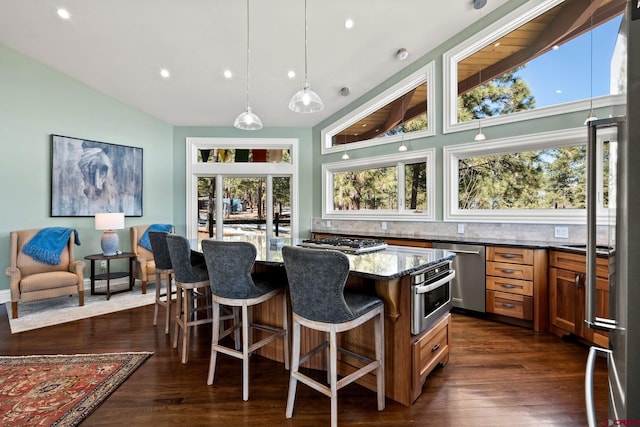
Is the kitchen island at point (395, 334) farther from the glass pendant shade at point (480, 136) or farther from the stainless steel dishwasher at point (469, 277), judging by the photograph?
the glass pendant shade at point (480, 136)

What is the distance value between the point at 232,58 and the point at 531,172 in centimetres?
410

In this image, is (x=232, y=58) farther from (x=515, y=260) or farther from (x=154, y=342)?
(x=515, y=260)

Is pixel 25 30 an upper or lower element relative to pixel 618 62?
upper

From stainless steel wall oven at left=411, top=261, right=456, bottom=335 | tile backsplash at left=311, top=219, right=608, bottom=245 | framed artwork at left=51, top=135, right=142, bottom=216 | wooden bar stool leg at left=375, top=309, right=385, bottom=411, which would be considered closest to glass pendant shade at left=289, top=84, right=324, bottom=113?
stainless steel wall oven at left=411, top=261, right=456, bottom=335

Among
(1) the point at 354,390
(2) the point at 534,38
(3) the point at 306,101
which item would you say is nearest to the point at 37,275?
(3) the point at 306,101

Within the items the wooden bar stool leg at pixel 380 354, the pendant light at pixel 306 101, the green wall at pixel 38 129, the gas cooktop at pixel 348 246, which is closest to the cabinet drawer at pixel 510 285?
the gas cooktop at pixel 348 246

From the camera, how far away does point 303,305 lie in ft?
5.78

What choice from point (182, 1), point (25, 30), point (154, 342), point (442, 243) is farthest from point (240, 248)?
point (25, 30)

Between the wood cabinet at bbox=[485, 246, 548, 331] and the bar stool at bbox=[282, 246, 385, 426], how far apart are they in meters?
2.07

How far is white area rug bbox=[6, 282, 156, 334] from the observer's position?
3.36m

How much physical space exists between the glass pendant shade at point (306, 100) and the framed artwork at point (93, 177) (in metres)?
3.83

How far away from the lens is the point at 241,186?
605 centimetres

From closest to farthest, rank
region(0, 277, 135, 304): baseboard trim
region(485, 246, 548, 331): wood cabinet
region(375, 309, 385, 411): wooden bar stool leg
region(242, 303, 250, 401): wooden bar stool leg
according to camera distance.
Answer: region(375, 309, 385, 411): wooden bar stool leg → region(242, 303, 250, 401): wooden bar stool leg → region(485, 246, 548, 331): wood cabinet → region(0, 277, 135, 304): baseboard trim

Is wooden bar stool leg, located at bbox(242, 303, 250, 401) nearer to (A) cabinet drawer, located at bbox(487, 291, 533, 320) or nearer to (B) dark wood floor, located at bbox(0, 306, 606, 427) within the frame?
(B) dark wood floor, located at bbox(0, 306, 606, 427)
